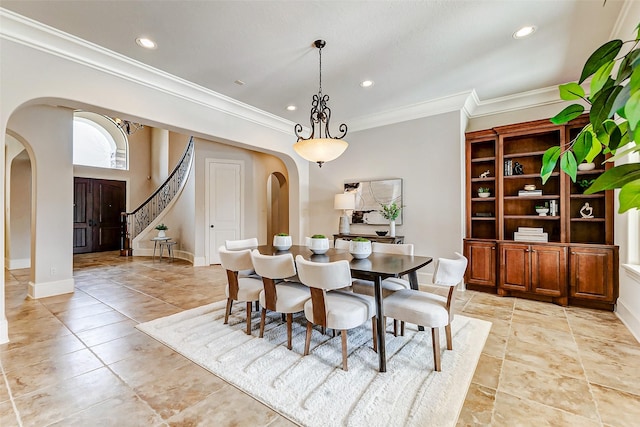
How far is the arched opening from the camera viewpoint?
8367 mm

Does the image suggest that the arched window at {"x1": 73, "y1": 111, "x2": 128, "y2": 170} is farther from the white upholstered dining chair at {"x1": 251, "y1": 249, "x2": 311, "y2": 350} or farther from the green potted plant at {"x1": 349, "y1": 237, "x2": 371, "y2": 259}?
the green potted plant at {"x1": 349, "y1": 237, "x2": 371, "y2": 259}

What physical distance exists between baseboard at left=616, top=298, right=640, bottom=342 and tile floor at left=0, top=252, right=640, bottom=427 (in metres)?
0.07

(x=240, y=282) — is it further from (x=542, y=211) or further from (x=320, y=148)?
(x=542, y=211)

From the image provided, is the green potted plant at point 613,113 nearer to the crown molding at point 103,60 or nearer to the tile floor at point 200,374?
the tile floor at point 200,374

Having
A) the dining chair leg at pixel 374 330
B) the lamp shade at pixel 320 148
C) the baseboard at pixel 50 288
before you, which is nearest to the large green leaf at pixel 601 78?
the dining chair leg at pixel 374 330

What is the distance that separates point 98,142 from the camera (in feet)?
30.2

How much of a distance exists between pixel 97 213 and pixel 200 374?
29.7ft

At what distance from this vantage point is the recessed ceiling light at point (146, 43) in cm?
301

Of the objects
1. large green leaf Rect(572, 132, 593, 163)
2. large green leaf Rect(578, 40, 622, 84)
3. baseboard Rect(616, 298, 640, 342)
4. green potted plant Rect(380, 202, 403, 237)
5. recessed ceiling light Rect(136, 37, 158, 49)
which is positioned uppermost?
recessed ceiling light Rect(136, 37, 158, 49)

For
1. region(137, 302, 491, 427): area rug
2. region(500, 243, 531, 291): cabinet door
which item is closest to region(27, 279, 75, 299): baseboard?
region(137, 302, 491, 427): area rug

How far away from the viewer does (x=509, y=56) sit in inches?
133

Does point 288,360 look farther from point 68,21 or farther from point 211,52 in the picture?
point 68,21

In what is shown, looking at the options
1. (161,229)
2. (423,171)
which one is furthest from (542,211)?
(161,229)

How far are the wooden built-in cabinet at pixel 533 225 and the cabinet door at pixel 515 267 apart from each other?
0.5 inches
